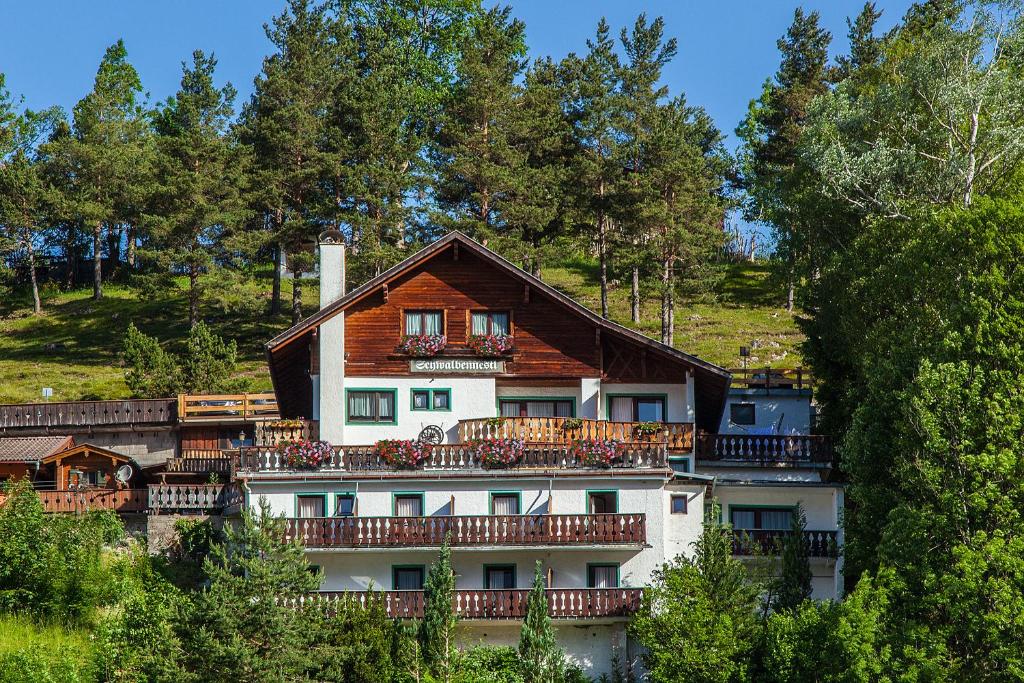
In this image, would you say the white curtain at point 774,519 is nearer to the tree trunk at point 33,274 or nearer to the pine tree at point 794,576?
the pine tree at point 794,576

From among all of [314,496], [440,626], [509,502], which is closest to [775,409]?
[509,502]

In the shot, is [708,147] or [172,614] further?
[708,147]

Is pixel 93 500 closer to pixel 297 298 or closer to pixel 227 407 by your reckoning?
pixel 227 407

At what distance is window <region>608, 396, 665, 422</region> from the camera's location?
44.6 meters

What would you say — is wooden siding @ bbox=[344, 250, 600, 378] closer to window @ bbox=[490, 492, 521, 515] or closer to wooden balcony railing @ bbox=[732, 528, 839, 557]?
window @ bbox=[490, 492, 521, 515]

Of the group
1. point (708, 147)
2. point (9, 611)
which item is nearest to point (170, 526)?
point (9, 611)

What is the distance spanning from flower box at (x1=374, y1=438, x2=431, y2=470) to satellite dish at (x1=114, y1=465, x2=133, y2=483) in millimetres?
12501

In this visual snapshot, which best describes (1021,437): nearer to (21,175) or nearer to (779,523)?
(779,523)

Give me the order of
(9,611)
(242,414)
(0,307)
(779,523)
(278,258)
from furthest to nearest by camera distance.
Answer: (0,307) < (278,258) < (242,414) < (779,523) < (9,611)

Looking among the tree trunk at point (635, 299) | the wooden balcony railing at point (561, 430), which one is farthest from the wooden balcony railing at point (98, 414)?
the tree trunk at point (635, 299)

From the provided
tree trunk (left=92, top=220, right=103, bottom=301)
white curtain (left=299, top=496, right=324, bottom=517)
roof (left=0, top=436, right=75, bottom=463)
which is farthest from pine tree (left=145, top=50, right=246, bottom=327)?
white curtain (left=299, top=496, right=324, bottom=517)

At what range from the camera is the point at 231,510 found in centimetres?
4294

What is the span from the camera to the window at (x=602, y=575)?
38.7m

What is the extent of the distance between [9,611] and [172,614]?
818 centimetres
